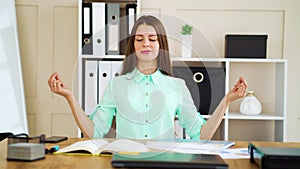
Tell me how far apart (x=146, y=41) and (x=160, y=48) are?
0.06 meters

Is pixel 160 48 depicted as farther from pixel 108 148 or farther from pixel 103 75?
pixel 108 148

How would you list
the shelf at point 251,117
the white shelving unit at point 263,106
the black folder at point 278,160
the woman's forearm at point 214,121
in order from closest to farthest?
1. the black folder at point 278,160
2. the woman's forearm at point 214,121
3. the shelf at point 251,117
4. the white shelving unit at point 263,106

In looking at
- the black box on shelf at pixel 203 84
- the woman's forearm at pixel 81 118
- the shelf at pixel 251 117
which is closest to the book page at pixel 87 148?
the woman's forearm at pixel 81 118

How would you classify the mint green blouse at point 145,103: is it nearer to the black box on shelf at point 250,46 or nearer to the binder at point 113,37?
the binder at point 113,37

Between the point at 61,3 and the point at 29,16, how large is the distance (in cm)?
26

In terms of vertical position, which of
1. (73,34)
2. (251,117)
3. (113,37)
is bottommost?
(251,117)

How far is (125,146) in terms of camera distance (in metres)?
1.40

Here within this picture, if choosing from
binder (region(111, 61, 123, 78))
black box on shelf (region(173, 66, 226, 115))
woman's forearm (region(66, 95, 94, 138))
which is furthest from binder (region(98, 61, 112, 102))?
black box on shelf (region(173, 66, 226, 115))

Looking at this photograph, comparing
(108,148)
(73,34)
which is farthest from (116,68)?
(73,34)

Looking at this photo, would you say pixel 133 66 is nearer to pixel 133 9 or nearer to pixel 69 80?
pixel 133 9

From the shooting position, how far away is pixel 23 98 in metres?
3.10

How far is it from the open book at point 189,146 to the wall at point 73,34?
1.66 m

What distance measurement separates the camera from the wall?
317cm

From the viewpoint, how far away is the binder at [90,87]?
1.46 meters
